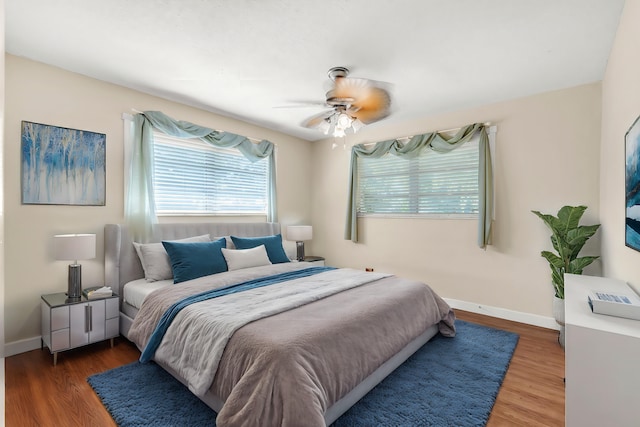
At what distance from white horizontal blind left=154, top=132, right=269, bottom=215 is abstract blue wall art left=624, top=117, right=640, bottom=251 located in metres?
3.95

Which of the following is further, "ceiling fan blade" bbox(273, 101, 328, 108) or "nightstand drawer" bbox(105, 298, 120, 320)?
"ceiling fan blade" bbox(273, 101, 328, 108)

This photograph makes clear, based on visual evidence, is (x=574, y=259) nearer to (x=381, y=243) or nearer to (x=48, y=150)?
(x=381, y=243)

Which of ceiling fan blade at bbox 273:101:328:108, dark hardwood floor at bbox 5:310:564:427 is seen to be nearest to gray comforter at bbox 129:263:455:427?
dark hardwood floor at bbox 5:310:564:427

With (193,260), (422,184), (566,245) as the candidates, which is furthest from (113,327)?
(566,245)

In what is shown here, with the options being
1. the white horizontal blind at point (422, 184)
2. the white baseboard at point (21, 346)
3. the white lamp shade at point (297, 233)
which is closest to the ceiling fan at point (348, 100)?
the white horizontal blind at point (422, 184)

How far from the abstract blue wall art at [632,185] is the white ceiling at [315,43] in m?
0.91

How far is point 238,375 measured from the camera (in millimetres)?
1761

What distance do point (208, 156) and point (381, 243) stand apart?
2723 mm

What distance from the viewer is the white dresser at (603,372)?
1.31 m

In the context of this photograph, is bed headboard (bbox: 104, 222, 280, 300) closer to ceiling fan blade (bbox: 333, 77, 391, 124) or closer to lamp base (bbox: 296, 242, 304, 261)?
lamp base (bbox: 296, 242, 304, 261)

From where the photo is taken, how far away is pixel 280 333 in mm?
1850

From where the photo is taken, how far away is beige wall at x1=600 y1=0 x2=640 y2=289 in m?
1.92

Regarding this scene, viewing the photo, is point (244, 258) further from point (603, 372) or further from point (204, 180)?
point (603, 372)

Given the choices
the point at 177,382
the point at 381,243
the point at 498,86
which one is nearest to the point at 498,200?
the point at 498,86
